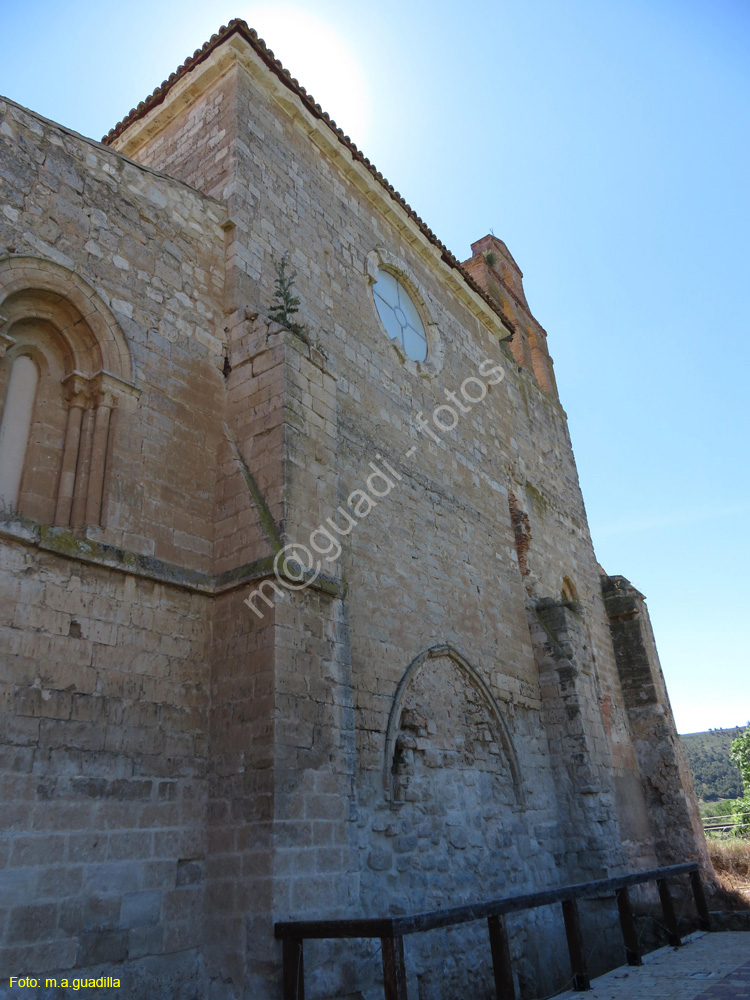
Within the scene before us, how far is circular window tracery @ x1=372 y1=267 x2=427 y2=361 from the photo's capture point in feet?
28.8

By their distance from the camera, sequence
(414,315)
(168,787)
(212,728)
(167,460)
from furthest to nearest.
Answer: (414,315) → (167,460) → (212,728) → (168,787)

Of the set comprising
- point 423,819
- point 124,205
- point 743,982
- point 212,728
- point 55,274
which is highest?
point 124,205

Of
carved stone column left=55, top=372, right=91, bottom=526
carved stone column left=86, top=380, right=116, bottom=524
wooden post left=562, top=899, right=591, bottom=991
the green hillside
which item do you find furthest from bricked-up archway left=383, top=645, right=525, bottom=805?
the green hillside

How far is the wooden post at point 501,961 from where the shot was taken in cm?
457

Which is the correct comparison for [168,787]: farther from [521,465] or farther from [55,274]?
[521,465]

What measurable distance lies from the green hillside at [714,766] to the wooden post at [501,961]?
53099mm

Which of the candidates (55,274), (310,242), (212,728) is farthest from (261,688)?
(310,242)

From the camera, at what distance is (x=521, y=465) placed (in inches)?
435

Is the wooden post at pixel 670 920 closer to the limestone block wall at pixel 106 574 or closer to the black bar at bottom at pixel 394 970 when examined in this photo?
the black bar at bottom at pixel 394 970

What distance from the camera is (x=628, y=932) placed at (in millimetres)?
6090

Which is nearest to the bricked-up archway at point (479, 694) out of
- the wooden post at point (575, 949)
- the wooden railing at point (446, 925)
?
the wooden railing at point (446, 925)

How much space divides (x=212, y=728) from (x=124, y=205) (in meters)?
4.20

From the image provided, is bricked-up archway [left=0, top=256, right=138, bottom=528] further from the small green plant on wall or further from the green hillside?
the green hillside

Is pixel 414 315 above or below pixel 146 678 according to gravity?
above
